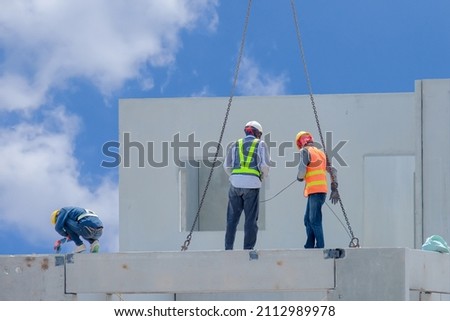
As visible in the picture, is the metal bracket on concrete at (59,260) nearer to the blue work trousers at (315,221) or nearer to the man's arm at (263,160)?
the man's arm at (263,160)

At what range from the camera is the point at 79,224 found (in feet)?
55.5

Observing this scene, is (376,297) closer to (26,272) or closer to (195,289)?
(195,289)

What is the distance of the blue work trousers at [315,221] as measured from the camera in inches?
626

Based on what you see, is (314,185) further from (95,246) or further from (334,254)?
(95,246)

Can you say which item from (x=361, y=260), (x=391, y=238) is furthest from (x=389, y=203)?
(x=361, y=260)

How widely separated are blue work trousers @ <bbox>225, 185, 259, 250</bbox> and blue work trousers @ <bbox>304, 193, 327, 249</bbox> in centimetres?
75

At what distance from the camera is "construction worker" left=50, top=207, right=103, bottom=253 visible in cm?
1688

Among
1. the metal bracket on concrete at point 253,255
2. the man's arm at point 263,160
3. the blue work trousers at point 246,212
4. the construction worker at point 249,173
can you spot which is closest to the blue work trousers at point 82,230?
the blue work trousers at point 246,212

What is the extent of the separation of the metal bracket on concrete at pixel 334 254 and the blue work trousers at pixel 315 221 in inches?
75.2

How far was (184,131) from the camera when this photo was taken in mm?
23297

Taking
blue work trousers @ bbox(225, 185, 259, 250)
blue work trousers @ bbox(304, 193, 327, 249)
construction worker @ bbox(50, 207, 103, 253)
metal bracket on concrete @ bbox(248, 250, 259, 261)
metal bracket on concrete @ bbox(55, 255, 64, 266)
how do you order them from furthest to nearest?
construction worker @ bbox(50, 207, 103, 253) → blue work trousers @ bbox(304, 193, 327, 249) → blue work trousers @ bbox(225, 185, 259, 250) → metal bracket on concrete @ bbox(55, 255, 64, 266) → metal bracket on concrete @ bbox(248, 250, 259, 261)

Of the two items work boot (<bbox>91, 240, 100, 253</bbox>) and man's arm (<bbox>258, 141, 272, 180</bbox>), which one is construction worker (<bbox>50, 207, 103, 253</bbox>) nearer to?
work boot (<bbox>91, 240, 100, 253</bbox>)

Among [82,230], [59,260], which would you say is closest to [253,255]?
[59,260]

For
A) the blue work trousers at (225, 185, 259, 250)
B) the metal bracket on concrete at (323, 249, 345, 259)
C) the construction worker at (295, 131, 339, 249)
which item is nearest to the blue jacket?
the blue work trousers at (225, 185, 259, 250)
